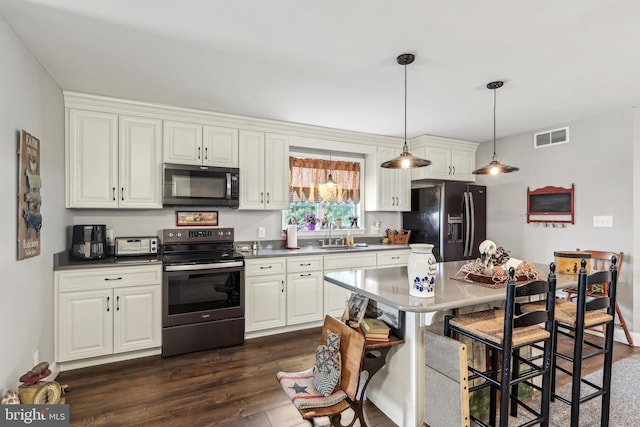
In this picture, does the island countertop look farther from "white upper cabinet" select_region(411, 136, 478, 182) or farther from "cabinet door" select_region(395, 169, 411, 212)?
"white upper cabinet" select_region(411, 136, 478, 182)

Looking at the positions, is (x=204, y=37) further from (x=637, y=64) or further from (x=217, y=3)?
(x=637, y=64)

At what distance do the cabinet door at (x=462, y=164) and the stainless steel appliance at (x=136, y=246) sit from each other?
3.97 m

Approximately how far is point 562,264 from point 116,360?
3741mm

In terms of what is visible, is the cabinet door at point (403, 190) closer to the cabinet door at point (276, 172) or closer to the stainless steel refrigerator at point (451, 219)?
the stainless steel refrigerator at point (451, 219)

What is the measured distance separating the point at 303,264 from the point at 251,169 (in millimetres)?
1231

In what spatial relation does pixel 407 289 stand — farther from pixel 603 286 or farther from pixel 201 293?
pixel 603 286

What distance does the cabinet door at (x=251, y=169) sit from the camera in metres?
3.73

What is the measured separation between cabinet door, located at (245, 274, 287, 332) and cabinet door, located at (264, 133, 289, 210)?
877 mm

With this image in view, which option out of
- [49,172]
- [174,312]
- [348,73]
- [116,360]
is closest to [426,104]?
[348,73]

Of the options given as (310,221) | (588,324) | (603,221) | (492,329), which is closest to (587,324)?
(588,324)

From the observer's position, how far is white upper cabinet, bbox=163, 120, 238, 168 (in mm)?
3375

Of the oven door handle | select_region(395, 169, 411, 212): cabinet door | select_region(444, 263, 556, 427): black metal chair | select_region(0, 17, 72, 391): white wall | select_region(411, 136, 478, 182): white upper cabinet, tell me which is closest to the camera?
select_region(444, 263, 556, 427): black metal chair

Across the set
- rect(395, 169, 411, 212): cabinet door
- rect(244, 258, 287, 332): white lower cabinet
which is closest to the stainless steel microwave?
rect(244, 258, 287, 332): white lower cabinet

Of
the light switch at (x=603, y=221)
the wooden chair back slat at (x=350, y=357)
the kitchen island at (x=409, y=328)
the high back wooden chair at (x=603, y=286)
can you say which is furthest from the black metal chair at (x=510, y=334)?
the light switch at (x=603, y=221)
